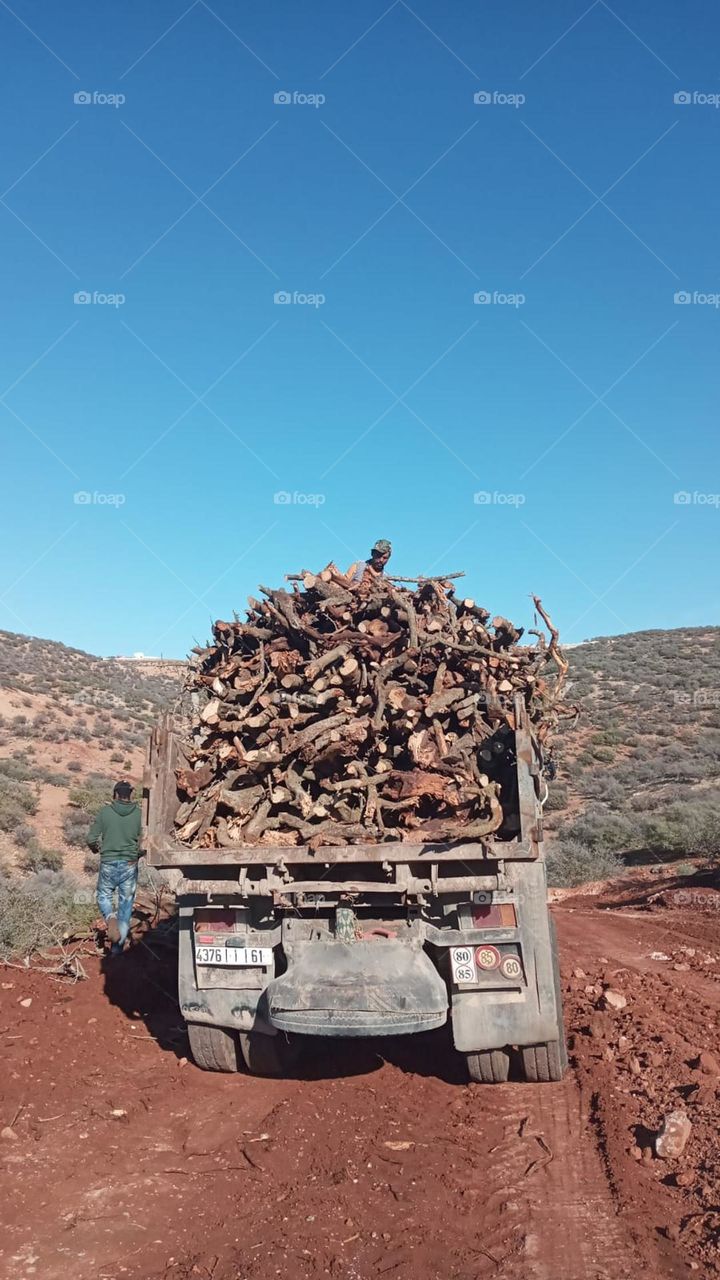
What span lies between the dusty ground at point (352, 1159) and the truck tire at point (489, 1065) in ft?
0.24

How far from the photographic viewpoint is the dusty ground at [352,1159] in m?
3.42

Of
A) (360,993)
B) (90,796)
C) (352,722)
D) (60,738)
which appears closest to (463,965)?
(360,993)

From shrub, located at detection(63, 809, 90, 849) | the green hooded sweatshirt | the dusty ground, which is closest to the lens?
the dusty ground

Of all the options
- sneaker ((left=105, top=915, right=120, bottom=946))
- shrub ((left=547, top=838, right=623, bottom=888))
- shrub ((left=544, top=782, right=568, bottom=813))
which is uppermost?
shrub ((left=544, top=782, right=568, bottom=813))

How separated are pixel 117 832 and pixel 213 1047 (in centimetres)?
298

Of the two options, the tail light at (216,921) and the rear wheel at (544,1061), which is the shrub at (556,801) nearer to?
the rear wheel at (544,1061)

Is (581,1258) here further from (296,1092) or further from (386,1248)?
(296,1092)

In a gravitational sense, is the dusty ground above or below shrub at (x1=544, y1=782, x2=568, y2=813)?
below

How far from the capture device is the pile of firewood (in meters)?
5.34

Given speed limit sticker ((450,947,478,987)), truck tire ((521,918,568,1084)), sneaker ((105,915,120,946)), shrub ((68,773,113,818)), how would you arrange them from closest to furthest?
speed limit sticker ((450,947,478,987)) → truck tire ((521,918,568,1084)) → sneaker ((105,915,120,946)) → shrub ((68,773,113,818))

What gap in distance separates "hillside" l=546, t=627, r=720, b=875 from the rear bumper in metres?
5.13

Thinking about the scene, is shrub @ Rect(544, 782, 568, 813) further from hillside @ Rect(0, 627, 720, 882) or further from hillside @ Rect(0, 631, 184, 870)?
hillside @ Rect(0, 631, 184, 870)

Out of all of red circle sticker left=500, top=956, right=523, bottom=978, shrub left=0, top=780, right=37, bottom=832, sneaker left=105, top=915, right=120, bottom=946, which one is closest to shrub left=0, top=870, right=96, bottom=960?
sneaker left=105, top=915, right=120, bottom=946

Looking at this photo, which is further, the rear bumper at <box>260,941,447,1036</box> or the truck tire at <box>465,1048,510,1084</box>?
the truck tire at <box>465,1048,510,1084</box>
